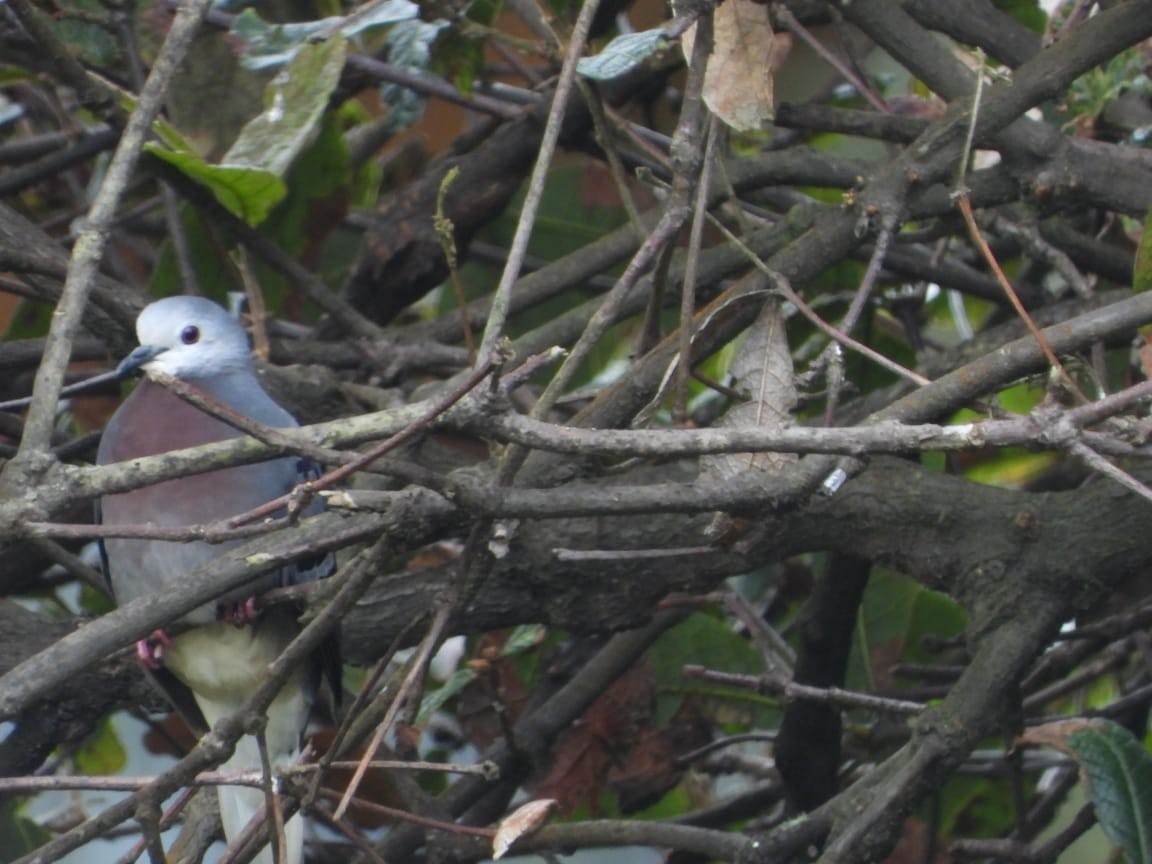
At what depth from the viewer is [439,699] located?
2500 millimetres

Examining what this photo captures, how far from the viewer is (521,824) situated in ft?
5.36

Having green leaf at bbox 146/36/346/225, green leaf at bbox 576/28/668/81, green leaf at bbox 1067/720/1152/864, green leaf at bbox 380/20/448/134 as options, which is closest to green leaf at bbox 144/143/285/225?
green leaf at bbox 146/36/346/225

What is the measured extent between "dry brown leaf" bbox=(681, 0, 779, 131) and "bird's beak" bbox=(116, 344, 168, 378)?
94 centimetres

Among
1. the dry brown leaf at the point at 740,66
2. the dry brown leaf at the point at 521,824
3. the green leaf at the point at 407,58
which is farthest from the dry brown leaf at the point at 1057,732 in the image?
the green leaf at the point at 407,58

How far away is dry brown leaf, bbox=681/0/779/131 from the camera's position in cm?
191

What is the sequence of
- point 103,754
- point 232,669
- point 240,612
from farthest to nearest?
point 103,754, point 232,669, point 240,612

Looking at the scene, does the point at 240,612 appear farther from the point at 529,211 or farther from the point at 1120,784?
the point at 1120,784

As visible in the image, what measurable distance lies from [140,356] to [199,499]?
0.23m

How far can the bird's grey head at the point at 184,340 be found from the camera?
238 cm

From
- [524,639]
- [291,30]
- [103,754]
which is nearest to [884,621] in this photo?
[524,639]

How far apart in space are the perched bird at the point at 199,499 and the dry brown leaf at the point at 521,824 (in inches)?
27.8

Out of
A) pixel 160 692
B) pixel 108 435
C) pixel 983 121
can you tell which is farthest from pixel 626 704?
pixel 983 121

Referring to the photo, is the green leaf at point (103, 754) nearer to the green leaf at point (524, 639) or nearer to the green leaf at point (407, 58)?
the green leaf at point (524, 639)

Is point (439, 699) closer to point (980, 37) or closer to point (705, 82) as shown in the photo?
point (705, 82)
